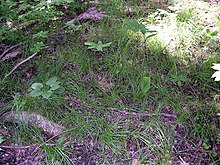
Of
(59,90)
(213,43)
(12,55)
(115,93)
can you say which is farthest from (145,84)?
(12,55)

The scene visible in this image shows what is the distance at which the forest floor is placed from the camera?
5.21ft

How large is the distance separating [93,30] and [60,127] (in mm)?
1186

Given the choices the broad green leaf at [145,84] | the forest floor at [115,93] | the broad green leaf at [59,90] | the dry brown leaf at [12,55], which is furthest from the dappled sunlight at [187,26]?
the dry brown leaf at [12,55]

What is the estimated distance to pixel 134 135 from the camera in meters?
1.62

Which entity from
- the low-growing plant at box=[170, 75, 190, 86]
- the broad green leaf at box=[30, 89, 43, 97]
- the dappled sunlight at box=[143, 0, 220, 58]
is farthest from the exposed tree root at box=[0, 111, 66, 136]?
the dappled sunlight at box=[143, 0, 220, 58]

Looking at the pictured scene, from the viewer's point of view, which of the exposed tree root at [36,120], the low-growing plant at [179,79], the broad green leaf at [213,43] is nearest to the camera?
the exposed tree root at [36,120]

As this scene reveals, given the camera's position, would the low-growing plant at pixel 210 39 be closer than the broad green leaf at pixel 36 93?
No

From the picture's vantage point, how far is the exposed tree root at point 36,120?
5.62ft

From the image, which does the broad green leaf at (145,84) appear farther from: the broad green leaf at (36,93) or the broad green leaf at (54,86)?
the broad green leaf at (36,93)

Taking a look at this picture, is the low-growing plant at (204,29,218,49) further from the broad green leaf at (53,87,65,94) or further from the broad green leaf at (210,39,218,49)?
the broad green leaf at (53,87,65,94)

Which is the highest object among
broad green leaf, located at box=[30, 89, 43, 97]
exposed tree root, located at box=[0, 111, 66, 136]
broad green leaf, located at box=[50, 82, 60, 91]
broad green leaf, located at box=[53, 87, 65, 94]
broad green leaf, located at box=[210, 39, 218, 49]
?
broad green leaf, located at box=[210, 39, 218, 49]

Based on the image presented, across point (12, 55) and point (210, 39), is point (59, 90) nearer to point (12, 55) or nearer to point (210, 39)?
point (12, 55)

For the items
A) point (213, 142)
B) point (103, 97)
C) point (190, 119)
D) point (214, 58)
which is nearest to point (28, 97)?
point (103, 97)

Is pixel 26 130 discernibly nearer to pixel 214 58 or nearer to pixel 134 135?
pixel 134 135
